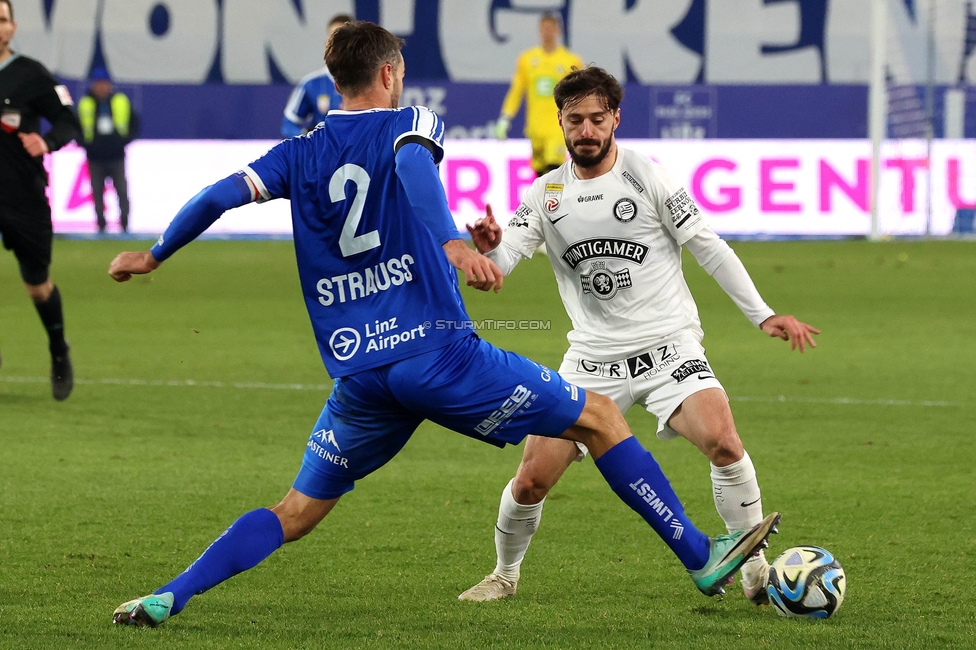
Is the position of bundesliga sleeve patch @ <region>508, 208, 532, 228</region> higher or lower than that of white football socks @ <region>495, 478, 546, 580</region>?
higher

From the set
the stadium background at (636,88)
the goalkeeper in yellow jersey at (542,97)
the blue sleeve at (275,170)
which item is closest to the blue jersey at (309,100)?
the goalkeeper in yellow jersey at (542,97)

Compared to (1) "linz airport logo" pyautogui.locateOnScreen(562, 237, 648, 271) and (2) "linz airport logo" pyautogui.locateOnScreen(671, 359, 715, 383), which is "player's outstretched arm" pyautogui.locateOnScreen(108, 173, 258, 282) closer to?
(1) "linz airport logo" pyautogui.locateOnScreen(562, 237, 648, 271)

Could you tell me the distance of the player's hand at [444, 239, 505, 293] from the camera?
11.6 feet

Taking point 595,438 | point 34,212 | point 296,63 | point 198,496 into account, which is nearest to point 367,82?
point 595,438

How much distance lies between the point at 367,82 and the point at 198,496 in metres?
2.72

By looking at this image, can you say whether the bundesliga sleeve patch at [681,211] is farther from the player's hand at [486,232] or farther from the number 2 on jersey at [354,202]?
the number 2 on jersey at [354,202]

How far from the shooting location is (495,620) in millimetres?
4105

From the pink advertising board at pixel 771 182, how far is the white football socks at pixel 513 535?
1433cm

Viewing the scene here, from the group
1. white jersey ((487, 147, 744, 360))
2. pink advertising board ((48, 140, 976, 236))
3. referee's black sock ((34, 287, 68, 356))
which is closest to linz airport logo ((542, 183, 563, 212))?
white jersey ((487, 147, 744, 360))

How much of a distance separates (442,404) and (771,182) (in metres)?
16.0

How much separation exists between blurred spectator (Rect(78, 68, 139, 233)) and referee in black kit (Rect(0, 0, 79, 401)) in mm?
10401

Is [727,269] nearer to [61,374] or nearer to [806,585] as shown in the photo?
[806,585]

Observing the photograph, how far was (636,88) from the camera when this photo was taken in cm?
2183

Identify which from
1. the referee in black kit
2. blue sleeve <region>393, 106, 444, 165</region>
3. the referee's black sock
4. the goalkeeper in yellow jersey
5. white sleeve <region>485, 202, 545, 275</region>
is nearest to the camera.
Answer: blue sleeve <region>393, 106, 444, 165</region>
